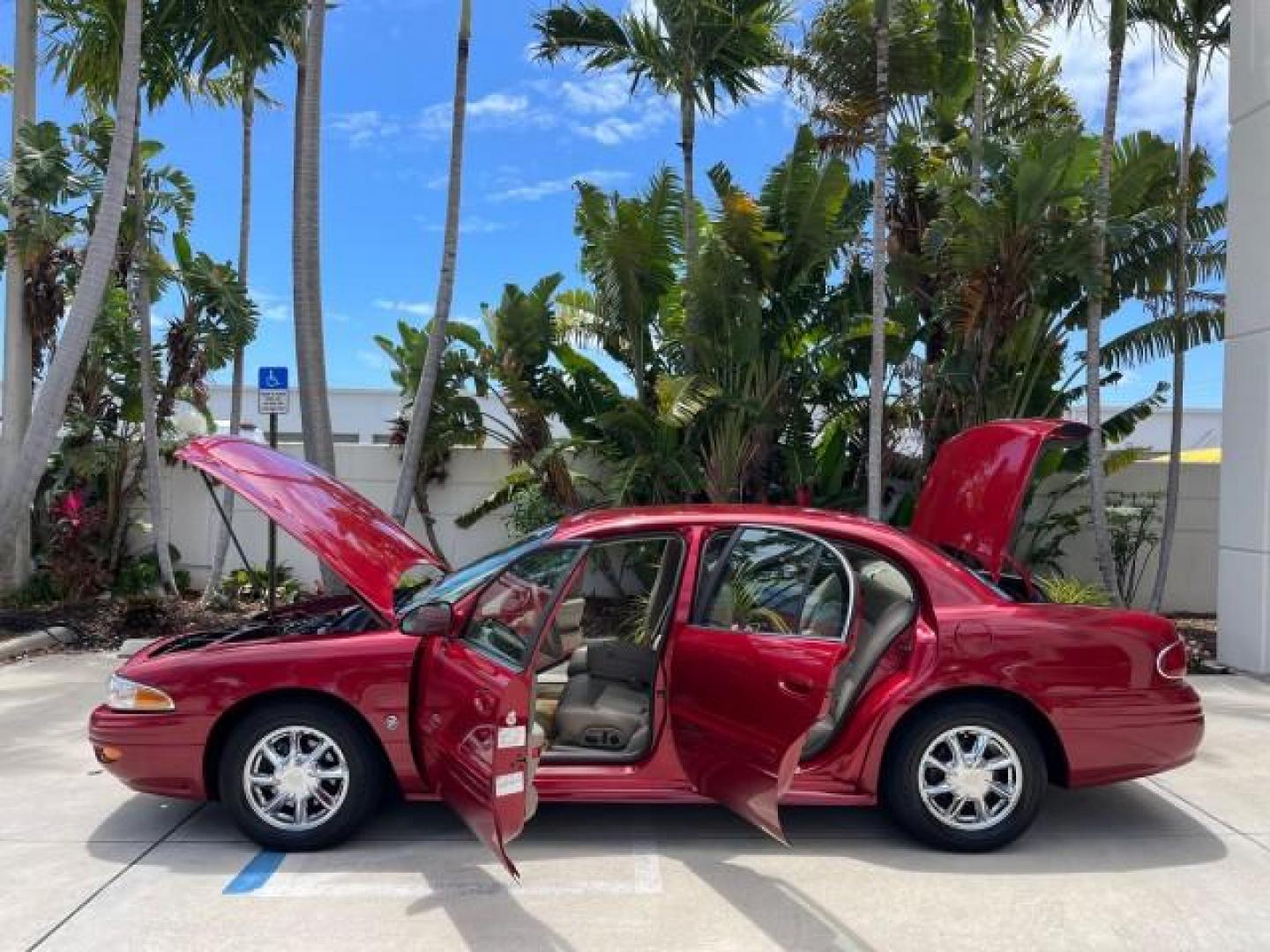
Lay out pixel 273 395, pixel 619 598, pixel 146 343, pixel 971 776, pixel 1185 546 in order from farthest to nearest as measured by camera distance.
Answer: pixel 1185 546
pixel 619 598
pixel 146 343
pixel 273 395
pixel 971 776

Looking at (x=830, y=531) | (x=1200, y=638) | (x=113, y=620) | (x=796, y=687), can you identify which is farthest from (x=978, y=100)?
(x=113, y=620)

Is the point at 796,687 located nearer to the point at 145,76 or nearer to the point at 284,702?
the point at 284,702

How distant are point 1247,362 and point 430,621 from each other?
7663 mm

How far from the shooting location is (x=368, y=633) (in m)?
4.61

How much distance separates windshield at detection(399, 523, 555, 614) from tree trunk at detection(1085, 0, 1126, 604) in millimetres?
6883

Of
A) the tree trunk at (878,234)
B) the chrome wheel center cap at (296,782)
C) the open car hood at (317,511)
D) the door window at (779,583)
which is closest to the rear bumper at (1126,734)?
the door window at (779,583)

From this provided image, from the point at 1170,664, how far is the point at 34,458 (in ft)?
32.6

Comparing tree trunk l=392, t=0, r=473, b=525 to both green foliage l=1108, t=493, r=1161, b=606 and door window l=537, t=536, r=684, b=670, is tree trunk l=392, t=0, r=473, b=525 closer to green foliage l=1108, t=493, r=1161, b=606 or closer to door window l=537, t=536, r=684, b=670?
door window l=537, t=536, r=684, b=670

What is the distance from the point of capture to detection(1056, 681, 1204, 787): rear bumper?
445cm

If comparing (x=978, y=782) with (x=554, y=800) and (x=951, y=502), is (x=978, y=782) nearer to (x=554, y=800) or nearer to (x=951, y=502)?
(x=951, y=502)

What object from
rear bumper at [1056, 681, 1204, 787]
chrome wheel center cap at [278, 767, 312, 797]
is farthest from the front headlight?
rear bumper at [1056, 681, 1204, 787]

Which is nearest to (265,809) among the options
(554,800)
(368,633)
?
(368,633)

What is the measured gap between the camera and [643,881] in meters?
4.22

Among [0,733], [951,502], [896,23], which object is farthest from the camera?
[896,23]
